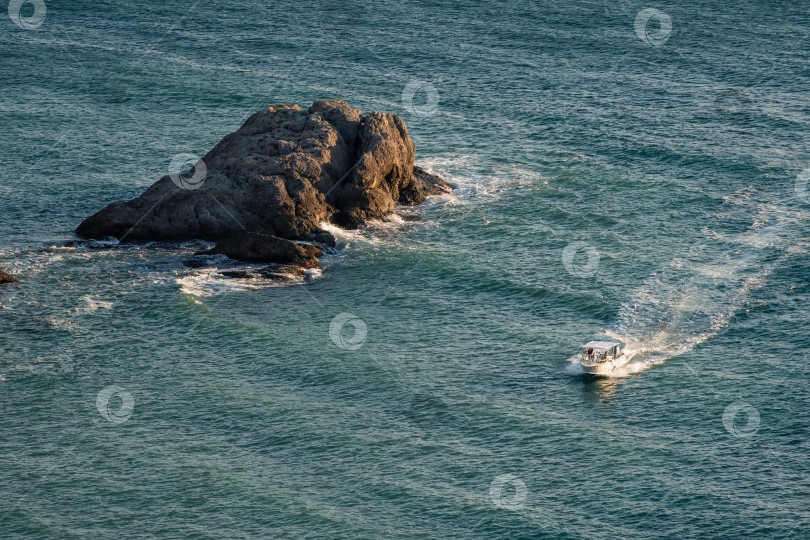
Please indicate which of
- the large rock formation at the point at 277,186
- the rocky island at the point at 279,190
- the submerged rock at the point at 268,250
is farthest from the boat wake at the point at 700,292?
the large rock formation at the point at 277,186

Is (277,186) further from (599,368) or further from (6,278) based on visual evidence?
(599,368)

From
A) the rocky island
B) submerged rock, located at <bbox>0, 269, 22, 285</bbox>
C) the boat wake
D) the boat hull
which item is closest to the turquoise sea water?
the boat wake

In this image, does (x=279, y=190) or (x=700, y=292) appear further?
(x=279, y=190)

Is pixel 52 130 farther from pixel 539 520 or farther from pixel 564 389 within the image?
pixel 539 520

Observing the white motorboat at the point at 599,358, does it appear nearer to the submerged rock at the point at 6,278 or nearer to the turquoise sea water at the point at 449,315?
the turquoise sea water at the point at 449,315

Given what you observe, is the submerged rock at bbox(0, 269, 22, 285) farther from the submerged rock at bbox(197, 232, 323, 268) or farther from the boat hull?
the boat hull

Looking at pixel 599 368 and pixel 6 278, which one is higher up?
pixel 599 368

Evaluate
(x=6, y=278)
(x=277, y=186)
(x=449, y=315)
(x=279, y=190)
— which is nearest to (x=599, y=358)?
(x=449, y=315)
